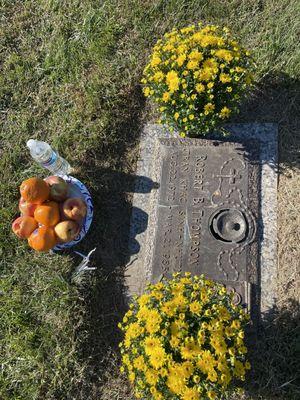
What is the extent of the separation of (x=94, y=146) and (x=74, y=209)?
807 millimetres

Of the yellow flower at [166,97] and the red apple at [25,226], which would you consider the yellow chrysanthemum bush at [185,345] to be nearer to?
the red apple at [25,226]

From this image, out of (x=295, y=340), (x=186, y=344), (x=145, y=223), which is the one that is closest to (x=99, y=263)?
(x=145, y=223)

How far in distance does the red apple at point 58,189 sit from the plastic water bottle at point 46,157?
21cm

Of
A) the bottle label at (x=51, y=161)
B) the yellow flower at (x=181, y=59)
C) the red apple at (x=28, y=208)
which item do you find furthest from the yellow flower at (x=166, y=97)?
the red apple at (x=28, y=208)

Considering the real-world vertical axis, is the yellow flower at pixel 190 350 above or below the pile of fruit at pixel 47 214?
below

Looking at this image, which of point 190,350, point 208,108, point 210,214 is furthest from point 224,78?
point 190,350

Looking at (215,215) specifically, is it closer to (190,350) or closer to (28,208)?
(190,350)

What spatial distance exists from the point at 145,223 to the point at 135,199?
233 millimetres

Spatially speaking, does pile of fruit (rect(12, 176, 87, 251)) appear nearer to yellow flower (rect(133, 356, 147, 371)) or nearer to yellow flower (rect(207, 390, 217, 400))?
yellow flower (rect(133, 356, 147, 371))

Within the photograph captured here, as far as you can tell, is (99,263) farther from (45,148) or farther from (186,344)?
(186,344)

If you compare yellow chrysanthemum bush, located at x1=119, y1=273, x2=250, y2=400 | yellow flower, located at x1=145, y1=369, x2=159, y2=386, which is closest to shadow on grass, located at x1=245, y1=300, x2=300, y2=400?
yellow chrysanthemum bush, located at x1=119, y1=273, x2=250, y2=400

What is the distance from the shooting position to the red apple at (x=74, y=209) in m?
Result: 3.35

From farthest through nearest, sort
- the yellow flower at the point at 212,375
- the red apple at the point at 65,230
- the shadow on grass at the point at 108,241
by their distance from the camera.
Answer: the shadow on grass at the point at 108,241 < the red apple at the point at 65,230 < the yellow flower at the point at 212,375

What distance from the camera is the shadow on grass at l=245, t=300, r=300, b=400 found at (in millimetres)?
3084
